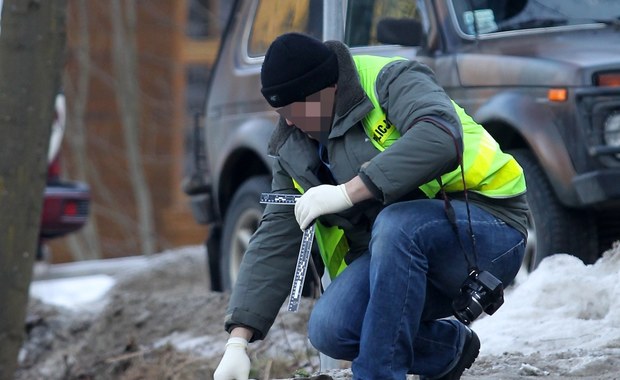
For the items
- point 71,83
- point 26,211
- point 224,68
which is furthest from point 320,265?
point 71,83

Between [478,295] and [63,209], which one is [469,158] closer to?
[478,295]

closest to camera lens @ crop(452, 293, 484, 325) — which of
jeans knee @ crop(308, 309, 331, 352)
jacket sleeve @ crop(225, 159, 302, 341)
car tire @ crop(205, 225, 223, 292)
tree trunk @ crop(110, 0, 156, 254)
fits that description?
jeans knee @ crop(308, 309, 331, 352)

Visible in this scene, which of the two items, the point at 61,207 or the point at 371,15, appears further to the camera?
the point at 61,207

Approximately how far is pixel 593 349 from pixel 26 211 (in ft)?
8.75

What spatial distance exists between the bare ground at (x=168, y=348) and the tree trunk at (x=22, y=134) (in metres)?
0.66

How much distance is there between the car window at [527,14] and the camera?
606cm

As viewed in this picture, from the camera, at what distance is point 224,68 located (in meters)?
7.75

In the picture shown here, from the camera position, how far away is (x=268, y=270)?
412 cm

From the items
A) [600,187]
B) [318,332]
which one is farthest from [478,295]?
[600,187]

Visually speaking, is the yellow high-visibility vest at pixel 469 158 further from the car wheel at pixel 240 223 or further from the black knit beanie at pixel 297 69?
the car wheel at pixel 240 223

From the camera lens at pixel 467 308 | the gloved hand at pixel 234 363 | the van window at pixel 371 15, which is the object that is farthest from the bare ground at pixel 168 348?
the van window at pixel 371 15

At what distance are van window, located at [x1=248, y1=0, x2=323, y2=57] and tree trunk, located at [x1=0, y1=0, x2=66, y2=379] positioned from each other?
4.01 ft

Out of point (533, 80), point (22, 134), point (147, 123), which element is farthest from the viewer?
point (147, 123)

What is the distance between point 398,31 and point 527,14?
0.61 m
